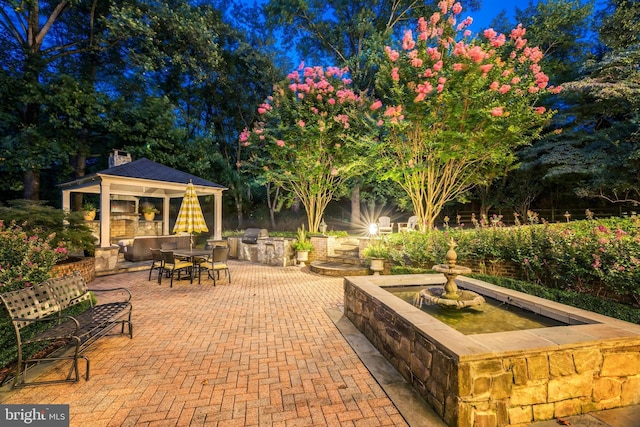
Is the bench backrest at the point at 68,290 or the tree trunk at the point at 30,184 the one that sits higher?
the tree trunk at the point at 30,184

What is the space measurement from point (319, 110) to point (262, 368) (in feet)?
33.3

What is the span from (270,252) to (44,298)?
23.0ft

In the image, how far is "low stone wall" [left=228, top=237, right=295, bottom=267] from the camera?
9.89 meters

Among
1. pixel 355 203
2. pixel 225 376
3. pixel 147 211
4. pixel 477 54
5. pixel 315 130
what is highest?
pixel 477 54

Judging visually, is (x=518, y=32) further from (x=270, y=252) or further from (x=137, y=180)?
(x=137, y=180)

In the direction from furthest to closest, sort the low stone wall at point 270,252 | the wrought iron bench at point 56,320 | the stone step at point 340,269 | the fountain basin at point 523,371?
1. the low stone wall at point 270,252
2. the stone step at point 340,269
3. the wrought iron bench at point 56,320
4. the fountain basin at point 523,371

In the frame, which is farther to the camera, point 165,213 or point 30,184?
point 165,213

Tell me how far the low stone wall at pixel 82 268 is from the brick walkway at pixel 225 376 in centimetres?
292

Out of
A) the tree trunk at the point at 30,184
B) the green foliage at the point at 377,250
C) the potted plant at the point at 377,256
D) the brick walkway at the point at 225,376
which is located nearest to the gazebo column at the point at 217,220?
the green foliage at the point at 377,250

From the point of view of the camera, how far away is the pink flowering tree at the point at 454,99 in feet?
22.6

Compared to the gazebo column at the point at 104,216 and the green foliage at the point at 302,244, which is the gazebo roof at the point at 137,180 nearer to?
the gazebo column at the point at 104,216

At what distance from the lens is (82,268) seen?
7113 mm

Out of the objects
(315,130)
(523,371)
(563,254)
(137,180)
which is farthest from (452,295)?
(137,180)

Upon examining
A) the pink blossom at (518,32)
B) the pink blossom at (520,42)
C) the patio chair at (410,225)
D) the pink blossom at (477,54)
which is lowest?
the patio chair at (410,225)
